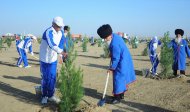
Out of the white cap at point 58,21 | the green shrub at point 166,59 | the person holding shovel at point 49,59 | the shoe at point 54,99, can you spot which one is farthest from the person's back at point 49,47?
the green shrub at point 166,59

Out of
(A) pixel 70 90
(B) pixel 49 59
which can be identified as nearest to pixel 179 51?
(B) pixel 49 59

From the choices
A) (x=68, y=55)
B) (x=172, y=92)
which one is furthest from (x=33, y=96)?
(x=172, y=92)

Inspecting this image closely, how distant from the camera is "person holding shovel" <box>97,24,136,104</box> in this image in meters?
7.36

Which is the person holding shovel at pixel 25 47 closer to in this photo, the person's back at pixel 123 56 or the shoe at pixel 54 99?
the shoe at pixel 54 99

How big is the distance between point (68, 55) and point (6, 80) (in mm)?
5427

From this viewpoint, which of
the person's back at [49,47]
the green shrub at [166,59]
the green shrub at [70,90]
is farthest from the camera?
the green shrub at [166,59]

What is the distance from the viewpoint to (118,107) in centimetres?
741

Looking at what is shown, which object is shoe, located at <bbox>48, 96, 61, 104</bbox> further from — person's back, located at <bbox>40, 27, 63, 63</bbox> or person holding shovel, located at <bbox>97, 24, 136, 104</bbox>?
person holding shovel, located at <bbox>97, 24, 136, 104</bbox>

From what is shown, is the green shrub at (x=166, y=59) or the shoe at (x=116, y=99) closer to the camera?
the shoe at (x=116, y=99)

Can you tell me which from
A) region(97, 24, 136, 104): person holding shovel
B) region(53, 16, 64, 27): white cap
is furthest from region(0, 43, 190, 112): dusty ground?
region(53, 16, 64, 27): white cap

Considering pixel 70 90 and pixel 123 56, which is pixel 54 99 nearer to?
pixel 70 90

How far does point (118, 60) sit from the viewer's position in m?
7.43

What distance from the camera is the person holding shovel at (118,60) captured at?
24.2 ft

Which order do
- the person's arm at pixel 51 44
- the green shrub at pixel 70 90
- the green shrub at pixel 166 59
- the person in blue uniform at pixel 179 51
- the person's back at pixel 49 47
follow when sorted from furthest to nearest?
the green shrub at pixel 166 59 < the person in blue uniform at pixel 179 51 < the person's back at pixel 49 47 < the person's arm at pixel 51 44 < the green shrub at pixel 70 90
